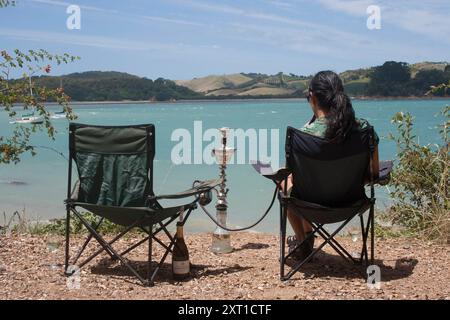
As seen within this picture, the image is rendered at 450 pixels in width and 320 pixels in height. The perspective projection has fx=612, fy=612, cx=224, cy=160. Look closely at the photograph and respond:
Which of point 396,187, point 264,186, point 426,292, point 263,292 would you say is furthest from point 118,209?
point 264,186

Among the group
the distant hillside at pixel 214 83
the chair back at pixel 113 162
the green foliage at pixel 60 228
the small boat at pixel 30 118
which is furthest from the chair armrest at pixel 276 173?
the distant hillside at pixel 214 83

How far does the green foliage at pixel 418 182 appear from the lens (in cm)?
531

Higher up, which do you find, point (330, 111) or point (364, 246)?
point (330, 111)

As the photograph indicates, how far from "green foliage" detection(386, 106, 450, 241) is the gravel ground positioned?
1.68 feet

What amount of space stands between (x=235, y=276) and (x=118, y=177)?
0.97 metres

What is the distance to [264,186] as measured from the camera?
11.7 metres

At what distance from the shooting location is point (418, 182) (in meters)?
5.56

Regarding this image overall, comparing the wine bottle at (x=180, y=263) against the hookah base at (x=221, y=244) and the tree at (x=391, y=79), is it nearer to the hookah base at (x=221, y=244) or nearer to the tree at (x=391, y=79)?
the hookah base at (x=221, y=244)

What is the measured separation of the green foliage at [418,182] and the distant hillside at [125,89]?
69.6 m

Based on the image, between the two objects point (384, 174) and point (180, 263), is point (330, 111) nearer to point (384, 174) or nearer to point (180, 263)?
point (384, 174)

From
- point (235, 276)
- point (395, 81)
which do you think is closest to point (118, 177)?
point (235, 276)
